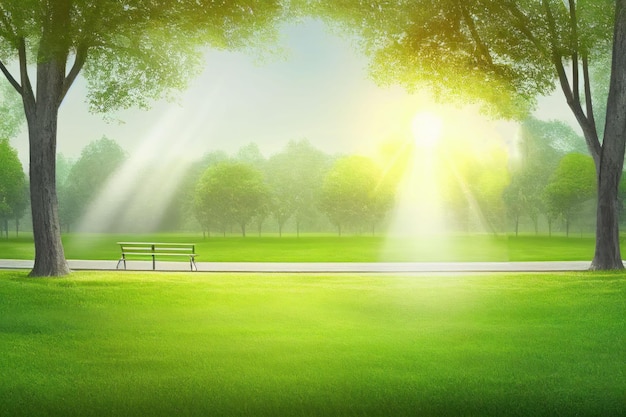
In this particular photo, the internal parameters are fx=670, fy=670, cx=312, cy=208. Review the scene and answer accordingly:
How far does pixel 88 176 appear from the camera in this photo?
91.9 metres

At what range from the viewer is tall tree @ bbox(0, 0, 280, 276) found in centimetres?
1862

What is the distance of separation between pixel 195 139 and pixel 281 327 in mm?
86015

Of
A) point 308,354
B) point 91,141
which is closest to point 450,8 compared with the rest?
point 308,354

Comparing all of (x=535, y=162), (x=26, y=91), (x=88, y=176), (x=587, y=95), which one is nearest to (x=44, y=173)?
(x=26, y=91)

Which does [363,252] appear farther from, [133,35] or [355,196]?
[355,196]

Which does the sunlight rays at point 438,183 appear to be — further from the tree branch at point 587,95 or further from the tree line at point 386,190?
the tree branch at point 587,95

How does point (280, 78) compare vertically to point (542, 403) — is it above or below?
above

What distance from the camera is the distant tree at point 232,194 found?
7388 cm

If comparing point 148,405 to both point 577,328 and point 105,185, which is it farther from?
point 105,185

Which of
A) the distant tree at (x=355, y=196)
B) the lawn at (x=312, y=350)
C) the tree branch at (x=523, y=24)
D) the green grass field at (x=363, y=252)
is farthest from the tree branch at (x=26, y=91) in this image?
the distant tree at (x=355, y=196)

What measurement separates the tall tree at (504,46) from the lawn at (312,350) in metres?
5.45

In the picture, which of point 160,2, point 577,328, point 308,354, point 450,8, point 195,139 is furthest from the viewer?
point 195,139

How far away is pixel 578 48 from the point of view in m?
22.0

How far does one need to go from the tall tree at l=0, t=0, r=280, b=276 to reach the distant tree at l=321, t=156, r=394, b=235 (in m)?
50.9
